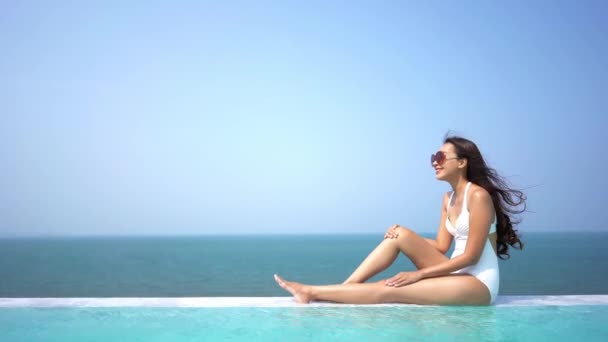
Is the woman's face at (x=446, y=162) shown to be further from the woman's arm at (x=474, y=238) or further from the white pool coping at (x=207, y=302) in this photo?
the white pool coping at (x=207, y=302)

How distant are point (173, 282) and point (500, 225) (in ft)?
121

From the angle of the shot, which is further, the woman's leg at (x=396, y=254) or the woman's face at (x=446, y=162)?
the woman's face at (x=446, y=162)

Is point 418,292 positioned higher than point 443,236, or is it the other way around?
point 443,236

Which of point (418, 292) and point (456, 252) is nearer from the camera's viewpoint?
point (418, 292)

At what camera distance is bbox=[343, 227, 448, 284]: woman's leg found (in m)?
3.96

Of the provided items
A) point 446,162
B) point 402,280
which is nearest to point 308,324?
point 402,280

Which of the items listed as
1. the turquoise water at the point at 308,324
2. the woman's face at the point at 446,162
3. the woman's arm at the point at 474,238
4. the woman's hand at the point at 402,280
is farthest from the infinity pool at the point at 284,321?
the woman's face at the point at 446,162

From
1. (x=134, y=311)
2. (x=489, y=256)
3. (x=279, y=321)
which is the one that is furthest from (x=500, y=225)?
(x=134, y=311)

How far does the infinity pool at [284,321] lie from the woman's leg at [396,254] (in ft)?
0.94

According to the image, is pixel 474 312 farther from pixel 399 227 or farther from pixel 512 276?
pixel 512 276

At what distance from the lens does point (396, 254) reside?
4.00m

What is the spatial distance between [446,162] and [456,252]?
0.70m

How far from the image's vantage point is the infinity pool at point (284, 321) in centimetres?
307

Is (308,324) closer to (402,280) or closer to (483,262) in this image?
(402,280)
